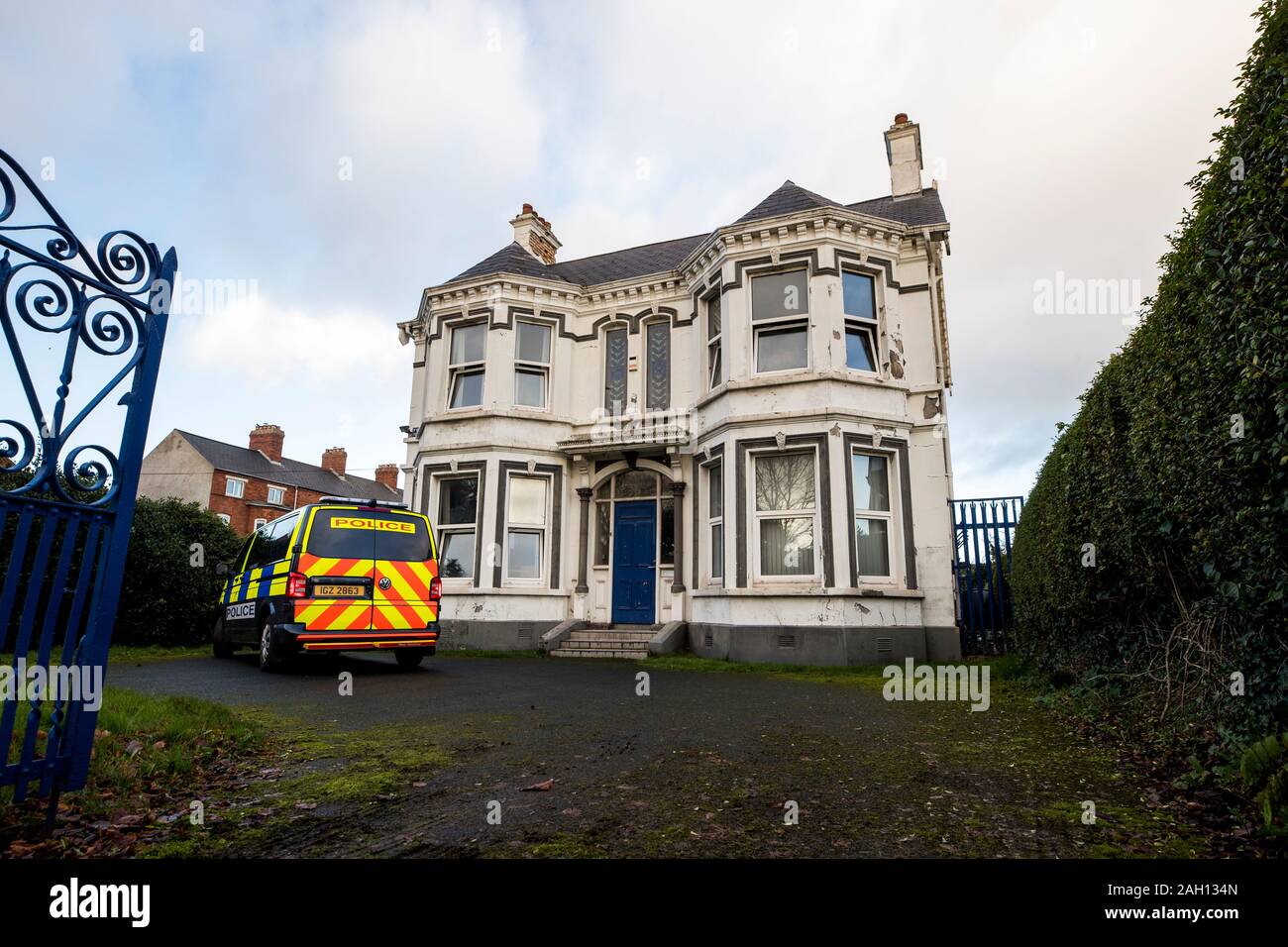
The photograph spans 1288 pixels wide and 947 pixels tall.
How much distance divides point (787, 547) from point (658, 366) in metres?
5.05

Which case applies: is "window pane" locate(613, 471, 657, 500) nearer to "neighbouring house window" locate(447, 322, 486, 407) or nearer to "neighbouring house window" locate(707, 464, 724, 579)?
"neighbouring house window" locate(707, 464, 724, 579)

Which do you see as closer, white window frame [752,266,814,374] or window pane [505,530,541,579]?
white window frame [752,266,814,374]

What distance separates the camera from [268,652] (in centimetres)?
Answer: 912

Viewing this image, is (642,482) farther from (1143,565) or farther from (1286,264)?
(1286,264)

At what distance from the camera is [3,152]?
2.53m

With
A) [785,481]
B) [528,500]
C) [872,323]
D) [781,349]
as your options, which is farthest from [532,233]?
[785,481]

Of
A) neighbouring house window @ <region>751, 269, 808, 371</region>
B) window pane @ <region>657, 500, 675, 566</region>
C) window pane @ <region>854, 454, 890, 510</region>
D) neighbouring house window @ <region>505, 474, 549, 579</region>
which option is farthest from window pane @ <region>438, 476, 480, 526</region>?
window pane @ <region>854, 454, 890, 510</region>

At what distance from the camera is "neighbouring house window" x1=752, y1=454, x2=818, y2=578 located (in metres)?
11.6

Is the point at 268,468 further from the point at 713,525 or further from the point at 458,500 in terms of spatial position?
the point at 713,525

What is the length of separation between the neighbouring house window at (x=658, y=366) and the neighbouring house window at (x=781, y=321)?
2446mm

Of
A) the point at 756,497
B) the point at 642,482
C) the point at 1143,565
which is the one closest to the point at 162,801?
the point at 1143,565

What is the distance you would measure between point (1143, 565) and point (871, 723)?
2.30 metres

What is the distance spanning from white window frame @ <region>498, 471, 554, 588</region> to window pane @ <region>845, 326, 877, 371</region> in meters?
6.42

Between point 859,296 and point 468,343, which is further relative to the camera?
point 468,343
